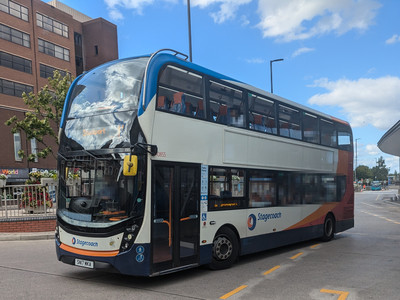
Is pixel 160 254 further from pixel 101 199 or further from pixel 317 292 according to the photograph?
pixel 317 292

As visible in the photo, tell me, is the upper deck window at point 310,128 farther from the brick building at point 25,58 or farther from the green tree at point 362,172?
the green tree at point 362,172

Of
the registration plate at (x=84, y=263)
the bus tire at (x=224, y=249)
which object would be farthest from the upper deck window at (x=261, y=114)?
the registration plate at (x=84, y=263)

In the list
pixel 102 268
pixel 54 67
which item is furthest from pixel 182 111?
pixel 54 67

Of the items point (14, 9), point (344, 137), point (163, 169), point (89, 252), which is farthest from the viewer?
point (14, 9)

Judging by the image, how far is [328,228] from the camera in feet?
41.0

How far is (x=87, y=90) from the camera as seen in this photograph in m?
7.22

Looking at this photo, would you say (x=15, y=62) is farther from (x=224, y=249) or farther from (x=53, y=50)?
(x=224, y=249)

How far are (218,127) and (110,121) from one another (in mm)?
2422

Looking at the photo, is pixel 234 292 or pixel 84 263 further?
pixel 84 263

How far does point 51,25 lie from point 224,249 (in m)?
43.8

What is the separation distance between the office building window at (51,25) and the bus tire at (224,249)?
42.1 m

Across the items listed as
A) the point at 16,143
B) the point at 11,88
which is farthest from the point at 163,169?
the point at 11,88

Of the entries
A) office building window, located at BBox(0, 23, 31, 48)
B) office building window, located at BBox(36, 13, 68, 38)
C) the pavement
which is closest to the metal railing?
the pavement

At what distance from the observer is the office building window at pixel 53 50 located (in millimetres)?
42688
